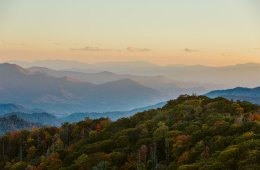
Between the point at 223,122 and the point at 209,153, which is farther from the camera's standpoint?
the point at 223,122

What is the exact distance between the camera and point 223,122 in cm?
16188

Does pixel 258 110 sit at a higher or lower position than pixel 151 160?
higher

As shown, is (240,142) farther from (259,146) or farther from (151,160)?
(151,160)

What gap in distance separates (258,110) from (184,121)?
30143 millimetres

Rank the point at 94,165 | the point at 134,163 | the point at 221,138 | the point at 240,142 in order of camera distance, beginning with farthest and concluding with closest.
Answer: the point at 94,165
the point at 134,163
the point at 221,138
the point at 240,142

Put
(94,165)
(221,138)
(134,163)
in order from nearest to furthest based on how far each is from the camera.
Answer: (221,138), (134,163), (94,165)

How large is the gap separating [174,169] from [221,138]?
17767mm

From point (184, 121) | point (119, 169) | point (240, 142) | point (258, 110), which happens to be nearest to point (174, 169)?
point (240, 142)


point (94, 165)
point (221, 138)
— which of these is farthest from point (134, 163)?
point (221, 138)

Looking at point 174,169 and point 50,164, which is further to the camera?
point 50,164

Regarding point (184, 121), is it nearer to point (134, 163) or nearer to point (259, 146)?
point (134, 163)

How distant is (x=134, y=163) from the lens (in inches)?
6260

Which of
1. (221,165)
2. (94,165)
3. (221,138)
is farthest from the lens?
(94,165)

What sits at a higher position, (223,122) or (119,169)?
(223,122)
